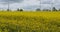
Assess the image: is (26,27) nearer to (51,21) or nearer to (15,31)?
(15,31)

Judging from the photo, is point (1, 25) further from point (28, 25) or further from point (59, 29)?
point (59, 29)

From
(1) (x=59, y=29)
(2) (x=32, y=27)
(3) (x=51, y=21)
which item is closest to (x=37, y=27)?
(2) (x=32, y=27)

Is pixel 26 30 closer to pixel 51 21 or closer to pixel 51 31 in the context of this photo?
pixel 51 31

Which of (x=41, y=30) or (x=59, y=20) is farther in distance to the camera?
(x=59, y=20)

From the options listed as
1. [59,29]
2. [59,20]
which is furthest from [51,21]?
[59,29]

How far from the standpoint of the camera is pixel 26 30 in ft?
80.2

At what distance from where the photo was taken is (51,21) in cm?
3100

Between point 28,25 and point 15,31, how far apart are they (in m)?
3.01

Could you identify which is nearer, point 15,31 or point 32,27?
point 15,31

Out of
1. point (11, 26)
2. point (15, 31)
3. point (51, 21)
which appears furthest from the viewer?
point (51, 21)

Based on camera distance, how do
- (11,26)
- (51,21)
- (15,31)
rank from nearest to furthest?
(15,31)
(11,26)
(51,21)

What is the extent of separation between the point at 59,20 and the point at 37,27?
5980mm

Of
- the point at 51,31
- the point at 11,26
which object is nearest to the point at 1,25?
the point at 11,26

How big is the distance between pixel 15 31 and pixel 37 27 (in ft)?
9.39
